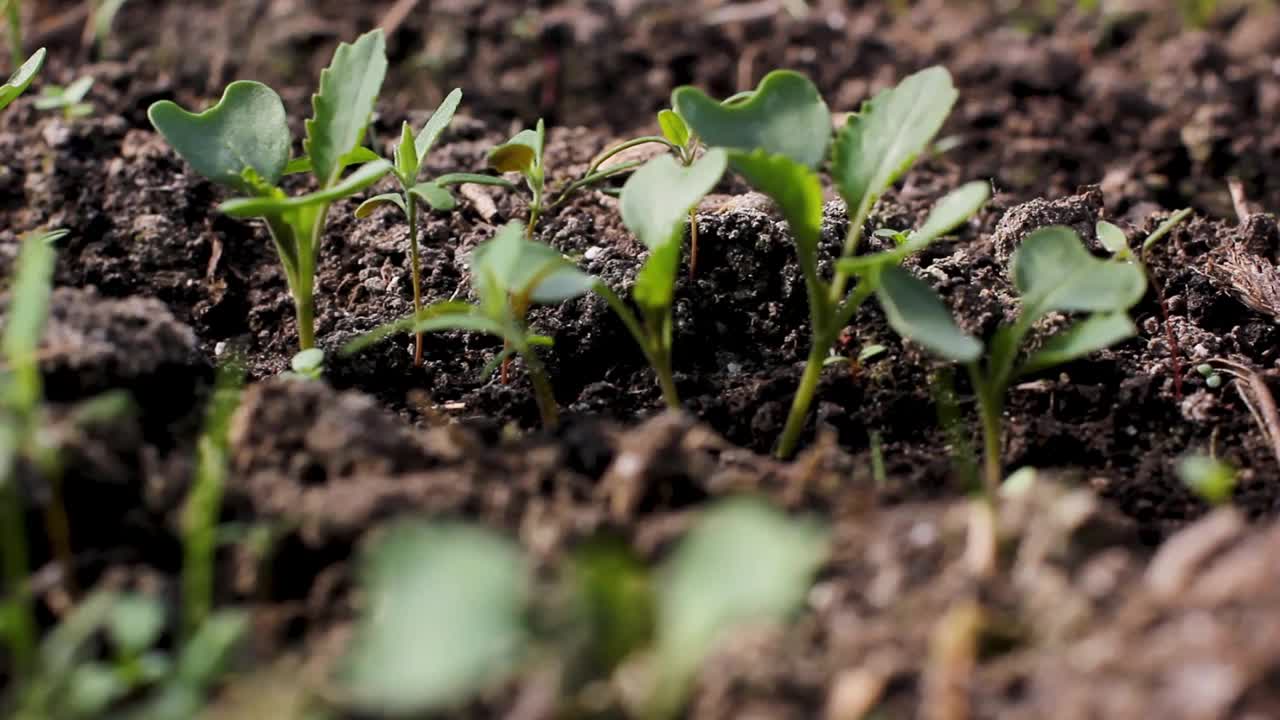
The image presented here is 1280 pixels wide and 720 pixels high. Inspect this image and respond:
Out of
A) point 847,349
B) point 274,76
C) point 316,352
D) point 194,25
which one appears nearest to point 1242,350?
point 847,349

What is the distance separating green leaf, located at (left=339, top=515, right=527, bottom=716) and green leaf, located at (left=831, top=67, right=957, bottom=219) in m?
0.72

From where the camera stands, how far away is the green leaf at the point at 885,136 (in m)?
1.41

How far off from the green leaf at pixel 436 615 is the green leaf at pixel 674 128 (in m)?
0.92

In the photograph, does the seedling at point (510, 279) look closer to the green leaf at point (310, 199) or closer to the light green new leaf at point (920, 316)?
the green leaf at point (310, 199)

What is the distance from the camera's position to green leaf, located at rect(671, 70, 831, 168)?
4.67 ft

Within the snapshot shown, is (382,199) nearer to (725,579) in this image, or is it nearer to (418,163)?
(418,163)

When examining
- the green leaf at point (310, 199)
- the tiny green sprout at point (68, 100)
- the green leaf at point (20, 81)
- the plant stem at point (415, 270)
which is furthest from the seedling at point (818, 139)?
the tiny green sprout at point (68, 100)

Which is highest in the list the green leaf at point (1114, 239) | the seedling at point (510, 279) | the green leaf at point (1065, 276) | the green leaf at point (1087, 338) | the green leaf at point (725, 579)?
the seedling at point (510, 279)

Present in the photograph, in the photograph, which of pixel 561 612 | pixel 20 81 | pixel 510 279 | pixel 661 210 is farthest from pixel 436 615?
pixel 20 81

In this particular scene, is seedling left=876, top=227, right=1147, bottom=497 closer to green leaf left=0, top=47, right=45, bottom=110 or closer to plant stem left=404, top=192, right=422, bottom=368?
plant stem left=404, top=192, right=422, bottom=368

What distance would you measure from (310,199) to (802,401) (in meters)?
0.58

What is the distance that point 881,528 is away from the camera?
45.2 inches

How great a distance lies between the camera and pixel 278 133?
160 centimetres

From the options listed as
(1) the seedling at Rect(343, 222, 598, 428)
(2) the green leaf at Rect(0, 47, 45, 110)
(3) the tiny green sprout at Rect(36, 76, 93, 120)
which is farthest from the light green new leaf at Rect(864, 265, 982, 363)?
(3) the tiny green sprout at Rect(36, 76, 93, 120)
